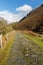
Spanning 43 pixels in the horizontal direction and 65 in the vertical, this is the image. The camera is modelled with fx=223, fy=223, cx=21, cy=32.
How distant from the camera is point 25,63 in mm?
20344

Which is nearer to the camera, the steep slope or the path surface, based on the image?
the path surface

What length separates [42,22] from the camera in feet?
573

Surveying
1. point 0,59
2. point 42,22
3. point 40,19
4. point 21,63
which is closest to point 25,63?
point 21,63

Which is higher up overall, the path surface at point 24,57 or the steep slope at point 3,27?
the steep slope at point 3,27

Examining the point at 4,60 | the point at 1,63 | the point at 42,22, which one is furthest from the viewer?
the point at 42,22

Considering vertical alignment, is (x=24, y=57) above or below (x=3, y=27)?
below

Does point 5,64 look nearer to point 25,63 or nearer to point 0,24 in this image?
point 25,63

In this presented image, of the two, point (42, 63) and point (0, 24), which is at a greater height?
point (0, 24)

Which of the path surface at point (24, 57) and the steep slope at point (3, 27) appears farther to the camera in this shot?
the steep slope at point (3, 27)

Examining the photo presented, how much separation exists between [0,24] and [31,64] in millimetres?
74192

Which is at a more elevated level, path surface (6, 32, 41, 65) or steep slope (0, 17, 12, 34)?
steep slope (0, 17, 12, 34)

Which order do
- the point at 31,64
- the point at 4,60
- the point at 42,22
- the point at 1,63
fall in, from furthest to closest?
1. the point at 42,22
2. the point at 4,60
3. the point at 1,63
4. the point at 31,64

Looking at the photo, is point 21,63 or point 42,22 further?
point 42,22

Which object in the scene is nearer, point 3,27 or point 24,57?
point 24,57
